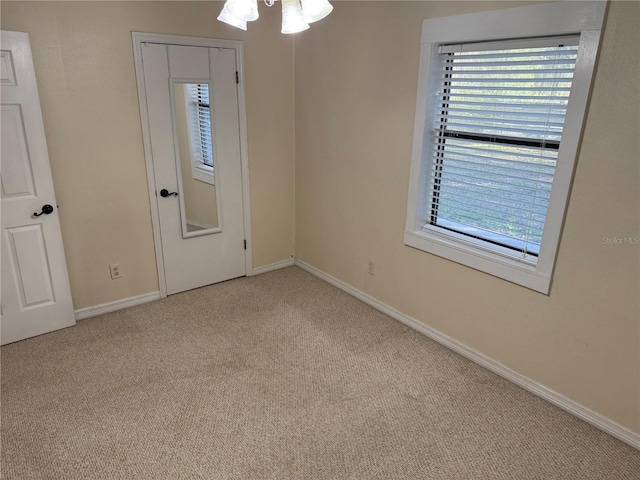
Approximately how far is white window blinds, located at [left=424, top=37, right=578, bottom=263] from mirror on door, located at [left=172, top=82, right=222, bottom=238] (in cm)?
183

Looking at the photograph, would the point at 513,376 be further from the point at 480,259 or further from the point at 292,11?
the point at 292,11

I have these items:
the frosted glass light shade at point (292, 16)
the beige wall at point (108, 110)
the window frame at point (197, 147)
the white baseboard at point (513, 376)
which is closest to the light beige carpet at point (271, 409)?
the white baseboard at point (513, 376)

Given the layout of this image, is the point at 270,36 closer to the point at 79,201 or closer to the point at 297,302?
the point at 79,201

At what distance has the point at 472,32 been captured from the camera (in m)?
2.46

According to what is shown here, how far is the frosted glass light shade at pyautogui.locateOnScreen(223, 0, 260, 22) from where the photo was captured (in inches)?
60.7

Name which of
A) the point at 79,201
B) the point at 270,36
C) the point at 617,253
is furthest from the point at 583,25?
the point at 79,201

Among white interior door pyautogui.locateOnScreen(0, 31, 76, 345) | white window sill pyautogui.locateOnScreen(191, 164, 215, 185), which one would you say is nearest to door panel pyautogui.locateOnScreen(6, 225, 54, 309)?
white interior door pyautogui.locateOnScreen(0, 31, 76, 345)

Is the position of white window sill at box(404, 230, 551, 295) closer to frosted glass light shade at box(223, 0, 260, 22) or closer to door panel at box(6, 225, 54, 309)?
frosted glass light shade at box(223, 0, 260, 22)

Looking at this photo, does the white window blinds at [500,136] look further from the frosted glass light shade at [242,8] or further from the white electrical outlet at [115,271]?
the white electrical outlet at [115,271]

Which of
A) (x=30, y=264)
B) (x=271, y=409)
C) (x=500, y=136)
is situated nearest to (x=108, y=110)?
(x=30, y=264)

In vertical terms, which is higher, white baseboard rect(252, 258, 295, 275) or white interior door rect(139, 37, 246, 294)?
white interior door rect(139, 37, 246, 294)

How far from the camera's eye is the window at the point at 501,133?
7.09 feet

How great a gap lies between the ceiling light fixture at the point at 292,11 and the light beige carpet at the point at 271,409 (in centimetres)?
191

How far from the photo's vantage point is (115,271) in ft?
11.0
